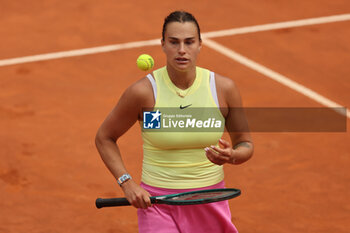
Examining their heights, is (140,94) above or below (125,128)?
above

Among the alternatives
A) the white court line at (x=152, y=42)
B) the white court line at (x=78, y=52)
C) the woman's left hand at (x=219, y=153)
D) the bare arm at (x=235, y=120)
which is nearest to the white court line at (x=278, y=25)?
the white court line at (x=152, y=42)

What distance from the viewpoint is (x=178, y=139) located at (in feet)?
16.6

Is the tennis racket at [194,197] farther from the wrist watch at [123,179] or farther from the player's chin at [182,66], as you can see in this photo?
the player's chin at [182,66]

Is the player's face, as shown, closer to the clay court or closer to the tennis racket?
the tennis racket

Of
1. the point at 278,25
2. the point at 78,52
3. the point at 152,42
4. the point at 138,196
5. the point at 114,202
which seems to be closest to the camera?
the point at 138,196

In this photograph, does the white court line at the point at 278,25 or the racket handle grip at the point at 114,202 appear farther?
the white court line at the point at 278,25

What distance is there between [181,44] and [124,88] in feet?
19.2

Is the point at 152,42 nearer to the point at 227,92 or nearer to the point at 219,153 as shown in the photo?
the point at 227,92

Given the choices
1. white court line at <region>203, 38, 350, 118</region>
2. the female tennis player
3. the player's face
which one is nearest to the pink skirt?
the female tennis player

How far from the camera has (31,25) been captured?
13086mm

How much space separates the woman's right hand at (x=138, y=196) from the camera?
500 centimetres

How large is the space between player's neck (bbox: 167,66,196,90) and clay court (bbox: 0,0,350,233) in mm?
2952

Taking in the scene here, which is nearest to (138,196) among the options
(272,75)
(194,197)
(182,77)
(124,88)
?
(194,197)

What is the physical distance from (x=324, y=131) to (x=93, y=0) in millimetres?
5712
